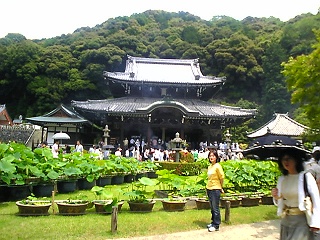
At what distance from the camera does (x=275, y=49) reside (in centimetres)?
4856

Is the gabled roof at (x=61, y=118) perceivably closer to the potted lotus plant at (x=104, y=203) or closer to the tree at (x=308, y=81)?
the potted lotus plant at (x=104, y=203)

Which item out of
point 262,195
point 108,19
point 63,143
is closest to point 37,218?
point 262,195

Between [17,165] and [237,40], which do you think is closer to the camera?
[17,165]

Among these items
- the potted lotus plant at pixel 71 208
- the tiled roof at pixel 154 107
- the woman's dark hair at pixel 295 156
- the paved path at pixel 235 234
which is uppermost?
the tiled roof at pixel 154 107

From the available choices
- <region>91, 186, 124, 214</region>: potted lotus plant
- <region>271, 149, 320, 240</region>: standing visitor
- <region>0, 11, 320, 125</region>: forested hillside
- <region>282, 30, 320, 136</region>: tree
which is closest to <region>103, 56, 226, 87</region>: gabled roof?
<region>0, 11, 320, 125</region>: forested hillside

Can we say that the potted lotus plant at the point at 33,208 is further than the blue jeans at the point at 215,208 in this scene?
Yes

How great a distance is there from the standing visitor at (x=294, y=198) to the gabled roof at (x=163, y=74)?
24.6 meters

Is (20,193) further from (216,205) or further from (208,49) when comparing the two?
(208,49)

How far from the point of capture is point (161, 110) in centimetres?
2561

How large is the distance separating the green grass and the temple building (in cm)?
1680

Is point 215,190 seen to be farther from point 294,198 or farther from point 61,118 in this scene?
point 61,118

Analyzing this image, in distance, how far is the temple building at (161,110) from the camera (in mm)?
24938

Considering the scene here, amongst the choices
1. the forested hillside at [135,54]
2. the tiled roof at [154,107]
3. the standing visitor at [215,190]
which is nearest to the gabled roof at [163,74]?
the tiled roof at [154,107]

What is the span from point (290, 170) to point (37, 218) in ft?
17.7
